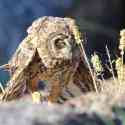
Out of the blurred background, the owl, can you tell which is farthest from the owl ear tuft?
the blurred background

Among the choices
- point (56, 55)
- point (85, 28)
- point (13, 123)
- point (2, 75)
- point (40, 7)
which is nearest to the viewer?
point (13, 123)

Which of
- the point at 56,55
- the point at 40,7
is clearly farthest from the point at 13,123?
the point at 40,7

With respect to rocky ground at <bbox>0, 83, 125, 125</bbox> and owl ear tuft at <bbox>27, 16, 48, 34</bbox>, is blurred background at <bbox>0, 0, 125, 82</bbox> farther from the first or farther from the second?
rocky ground at <bbox>0, 83, 125, 125</bbox>

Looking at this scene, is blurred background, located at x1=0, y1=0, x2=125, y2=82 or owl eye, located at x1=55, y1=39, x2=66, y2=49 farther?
blurred background, located at x1=0, y1=0, x2=125, y2=82

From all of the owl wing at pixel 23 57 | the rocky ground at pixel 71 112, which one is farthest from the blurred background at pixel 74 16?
the rocky ground at pixel 71 112

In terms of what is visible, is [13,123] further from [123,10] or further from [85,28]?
[123,10]

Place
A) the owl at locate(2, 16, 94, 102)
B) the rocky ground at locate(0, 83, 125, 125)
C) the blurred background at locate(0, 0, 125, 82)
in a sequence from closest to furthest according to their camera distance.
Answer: the rocky ground at locate(0, 83, 125, 125)
the owl at locate(2, 16, 94, 102)
the blurred background at locate(0, 0, 125, 82)

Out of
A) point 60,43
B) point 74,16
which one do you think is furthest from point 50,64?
point 74,16
